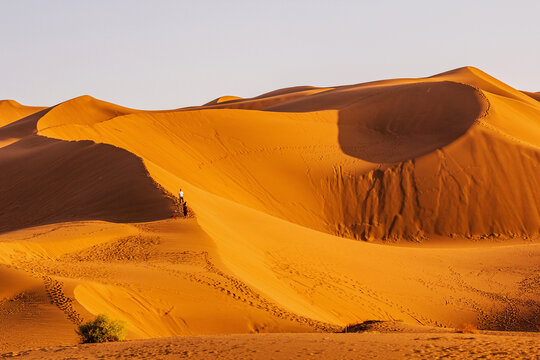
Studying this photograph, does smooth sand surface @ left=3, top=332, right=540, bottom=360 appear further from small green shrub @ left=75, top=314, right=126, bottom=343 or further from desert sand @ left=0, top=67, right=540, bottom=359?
small green shrub @ left=75, top=314, right=126, bottom=343

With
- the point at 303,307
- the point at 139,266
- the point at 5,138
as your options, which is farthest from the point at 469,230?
the point at 5,138

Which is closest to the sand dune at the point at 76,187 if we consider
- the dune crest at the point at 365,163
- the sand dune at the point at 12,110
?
the dune crest at the point at 365,163

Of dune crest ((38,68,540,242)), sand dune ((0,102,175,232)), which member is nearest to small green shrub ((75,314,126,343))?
sand dune ((0,102,175,232))

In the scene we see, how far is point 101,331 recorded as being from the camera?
8750 mm

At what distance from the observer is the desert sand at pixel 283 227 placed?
10500mm

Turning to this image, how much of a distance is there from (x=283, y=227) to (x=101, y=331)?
12.0 metres

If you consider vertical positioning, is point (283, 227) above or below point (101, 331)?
below

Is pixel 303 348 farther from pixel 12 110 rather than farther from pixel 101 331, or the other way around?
pixel 12 110

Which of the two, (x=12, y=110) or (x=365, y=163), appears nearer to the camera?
(x=365, y=163)

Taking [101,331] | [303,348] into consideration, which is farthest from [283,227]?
[303,348]

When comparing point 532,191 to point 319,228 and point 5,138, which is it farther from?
point 5,138

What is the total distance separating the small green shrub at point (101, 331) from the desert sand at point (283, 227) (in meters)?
0.39

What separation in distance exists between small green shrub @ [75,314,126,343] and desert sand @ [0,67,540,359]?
386 millimetres

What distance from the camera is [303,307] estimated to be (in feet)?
45.0
